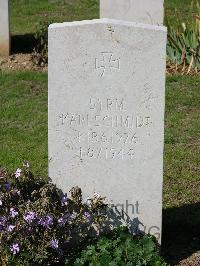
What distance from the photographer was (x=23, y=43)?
1110 cm

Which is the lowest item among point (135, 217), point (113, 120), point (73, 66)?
point (135, 217)

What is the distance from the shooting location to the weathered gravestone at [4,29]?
10.2 meters

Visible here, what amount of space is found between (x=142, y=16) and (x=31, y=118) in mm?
3126

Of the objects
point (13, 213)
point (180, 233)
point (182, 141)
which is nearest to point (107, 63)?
point (13, 213)

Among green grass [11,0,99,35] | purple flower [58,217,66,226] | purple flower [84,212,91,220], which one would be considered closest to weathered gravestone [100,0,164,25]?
green grass [11,0,99,35]

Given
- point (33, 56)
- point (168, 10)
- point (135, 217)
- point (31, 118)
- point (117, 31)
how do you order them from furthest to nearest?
1. point (168, 10)
2. point (33, 56)
3. point (31, 118)
4. point (135, 217)
5. point (117, 31)

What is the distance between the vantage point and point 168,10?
13.5 meters

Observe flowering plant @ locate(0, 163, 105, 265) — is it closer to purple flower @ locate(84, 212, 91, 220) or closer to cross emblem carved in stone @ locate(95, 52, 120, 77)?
purple flower @ locate(84, 212, 91, 220)

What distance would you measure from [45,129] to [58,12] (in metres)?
5.87

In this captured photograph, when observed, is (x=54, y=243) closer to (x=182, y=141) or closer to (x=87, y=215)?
(x=87, y=215)

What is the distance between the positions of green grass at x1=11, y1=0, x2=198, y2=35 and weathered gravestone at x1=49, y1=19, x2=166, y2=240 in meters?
6.92

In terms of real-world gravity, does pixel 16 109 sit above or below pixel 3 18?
below

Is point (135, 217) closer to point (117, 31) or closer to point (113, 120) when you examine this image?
point (113, 120)

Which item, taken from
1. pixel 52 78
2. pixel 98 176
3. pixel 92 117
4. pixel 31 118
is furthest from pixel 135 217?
pixel 31 118
